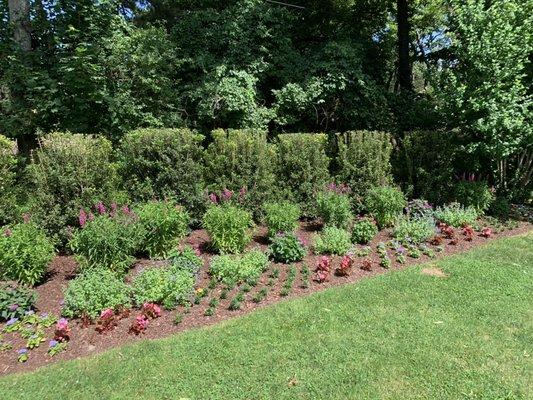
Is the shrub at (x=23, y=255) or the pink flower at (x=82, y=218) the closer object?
the shrub at (x=23, y=255)

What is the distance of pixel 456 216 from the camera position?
713 centimetres

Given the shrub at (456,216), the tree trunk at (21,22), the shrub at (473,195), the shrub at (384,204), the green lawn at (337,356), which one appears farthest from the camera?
the tree trunk at (21,22)

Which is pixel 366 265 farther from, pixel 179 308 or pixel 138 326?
pixel 138 326

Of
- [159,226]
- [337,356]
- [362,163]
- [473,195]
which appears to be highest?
[362,163]

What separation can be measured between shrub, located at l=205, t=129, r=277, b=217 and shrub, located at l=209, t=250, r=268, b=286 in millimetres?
1701

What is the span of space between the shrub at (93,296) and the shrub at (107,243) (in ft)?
1.30

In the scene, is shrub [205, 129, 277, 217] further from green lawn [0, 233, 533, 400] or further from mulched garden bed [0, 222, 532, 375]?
green lawn [0, 233, 533, 400]

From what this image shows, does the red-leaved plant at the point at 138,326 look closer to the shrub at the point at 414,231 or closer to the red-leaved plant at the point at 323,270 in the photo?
the red-leaved plant at the point at 323,270

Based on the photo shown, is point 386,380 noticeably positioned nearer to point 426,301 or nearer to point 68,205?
point 426,301

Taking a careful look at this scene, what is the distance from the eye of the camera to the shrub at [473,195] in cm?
776

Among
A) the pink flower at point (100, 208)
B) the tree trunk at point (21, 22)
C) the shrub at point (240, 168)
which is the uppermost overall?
the tree trunk at point (21, 22)

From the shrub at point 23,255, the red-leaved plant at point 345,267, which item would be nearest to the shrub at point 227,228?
the red-leaved plant at point 345,267

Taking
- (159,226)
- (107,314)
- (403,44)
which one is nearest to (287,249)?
(159,226)

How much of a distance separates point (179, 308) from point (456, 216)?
4.86 metres
